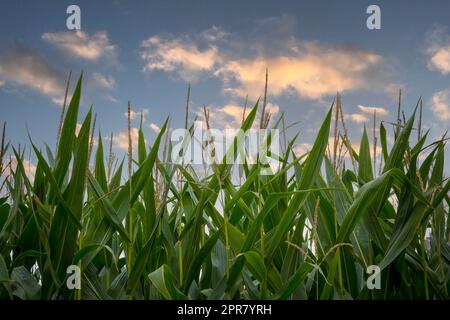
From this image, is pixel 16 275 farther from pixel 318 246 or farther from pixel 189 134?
pixel 318 246

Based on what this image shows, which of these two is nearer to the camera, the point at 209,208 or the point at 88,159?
the point at 88,159

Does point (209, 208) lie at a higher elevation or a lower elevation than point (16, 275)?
higher

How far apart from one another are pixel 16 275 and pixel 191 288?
0.74m

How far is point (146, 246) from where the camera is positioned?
1820mm

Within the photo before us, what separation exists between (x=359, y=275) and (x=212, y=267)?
626mm

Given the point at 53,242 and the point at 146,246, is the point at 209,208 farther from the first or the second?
the point at 53,242

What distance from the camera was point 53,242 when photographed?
6.15ft

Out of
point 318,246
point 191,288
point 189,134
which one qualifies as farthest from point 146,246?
point 318,246
